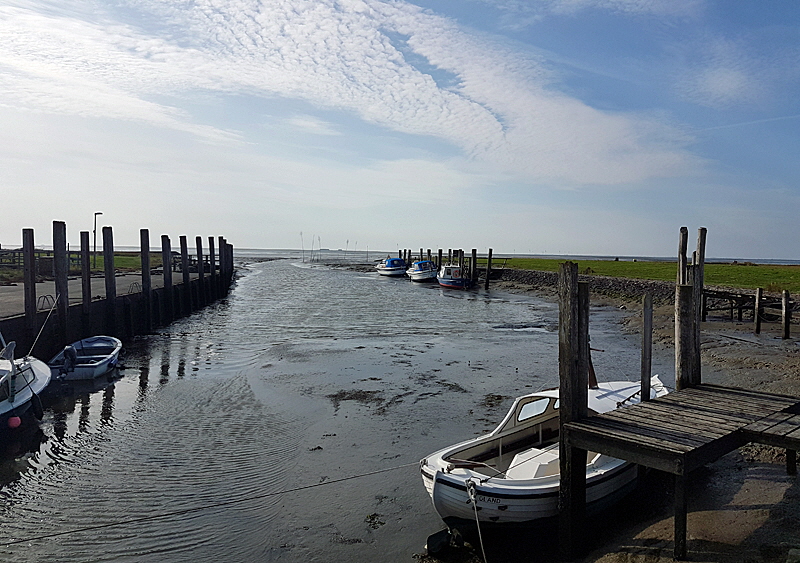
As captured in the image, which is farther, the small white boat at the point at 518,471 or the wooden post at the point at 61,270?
the wooden post at the point at 61,270

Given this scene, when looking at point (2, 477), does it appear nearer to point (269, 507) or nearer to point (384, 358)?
point (269, 507)

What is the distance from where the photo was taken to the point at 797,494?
7.70 metres

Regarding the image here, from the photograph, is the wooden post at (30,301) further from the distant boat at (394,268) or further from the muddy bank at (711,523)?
the distant boat at (394,268)

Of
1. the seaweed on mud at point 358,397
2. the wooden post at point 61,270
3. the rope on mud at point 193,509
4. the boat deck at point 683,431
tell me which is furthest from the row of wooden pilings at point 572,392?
the wooden post at point 61,270

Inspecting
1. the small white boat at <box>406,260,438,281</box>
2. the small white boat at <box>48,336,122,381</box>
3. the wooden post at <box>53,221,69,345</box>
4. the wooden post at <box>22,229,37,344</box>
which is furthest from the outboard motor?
the small white boat at <box>406,260,438,281</box>

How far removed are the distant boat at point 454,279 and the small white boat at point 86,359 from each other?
42341mm

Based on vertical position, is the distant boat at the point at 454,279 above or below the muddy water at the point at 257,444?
above

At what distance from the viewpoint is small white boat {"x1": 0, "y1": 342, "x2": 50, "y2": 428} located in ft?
36.8

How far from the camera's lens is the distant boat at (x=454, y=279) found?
191 ft

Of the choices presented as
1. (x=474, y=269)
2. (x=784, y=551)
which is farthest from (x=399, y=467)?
(x=474, y=269)

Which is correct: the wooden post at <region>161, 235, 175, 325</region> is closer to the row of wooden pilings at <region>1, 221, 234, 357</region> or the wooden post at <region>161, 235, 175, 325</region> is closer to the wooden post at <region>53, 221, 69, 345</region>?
the row of wooden pilings at <region>1, 221, 234, 357</region>

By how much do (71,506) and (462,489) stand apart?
5751 mm

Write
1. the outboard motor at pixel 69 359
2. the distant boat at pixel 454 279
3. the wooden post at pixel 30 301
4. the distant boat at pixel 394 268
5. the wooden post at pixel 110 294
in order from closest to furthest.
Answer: the outboard motor at pixel 69 359 → the wooden post at pixel 30 301 → the wooden post at pixel 110 294 → the distant boat at pixel 454 279 → the distant boat at pixel 394 268

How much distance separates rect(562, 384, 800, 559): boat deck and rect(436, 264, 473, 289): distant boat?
50049 millimetres
